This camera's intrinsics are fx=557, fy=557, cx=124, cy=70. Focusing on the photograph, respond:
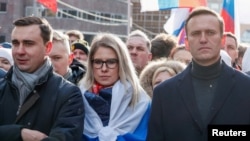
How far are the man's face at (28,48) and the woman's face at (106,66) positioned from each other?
505 millimetres

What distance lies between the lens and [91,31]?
46.7m

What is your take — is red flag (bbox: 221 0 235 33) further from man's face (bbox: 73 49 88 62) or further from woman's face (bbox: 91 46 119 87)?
woman's face (bbox: 91 46 119 87)

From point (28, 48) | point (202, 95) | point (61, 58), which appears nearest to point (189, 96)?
point (202, 95)

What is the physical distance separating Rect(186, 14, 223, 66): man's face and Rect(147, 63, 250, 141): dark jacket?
141 millimetres

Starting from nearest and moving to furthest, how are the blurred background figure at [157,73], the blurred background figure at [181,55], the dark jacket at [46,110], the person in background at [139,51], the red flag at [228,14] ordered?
the dark jacket at [46,110], the blurred background figure at [157,73], the blurred background figure at [181,55], the person in background at [139,51], the red flag at [228,14]

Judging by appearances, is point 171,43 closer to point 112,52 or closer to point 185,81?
point 112,52

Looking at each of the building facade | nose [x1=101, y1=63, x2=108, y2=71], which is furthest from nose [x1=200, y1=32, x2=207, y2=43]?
the building facade

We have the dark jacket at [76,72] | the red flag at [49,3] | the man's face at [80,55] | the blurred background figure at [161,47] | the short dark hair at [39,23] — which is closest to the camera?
the short dark hair at [39,23]

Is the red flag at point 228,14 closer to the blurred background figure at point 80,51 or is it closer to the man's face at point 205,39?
the blurred background figure at point 80,51

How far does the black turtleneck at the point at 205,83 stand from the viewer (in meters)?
3.64

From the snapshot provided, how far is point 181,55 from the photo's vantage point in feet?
20.0

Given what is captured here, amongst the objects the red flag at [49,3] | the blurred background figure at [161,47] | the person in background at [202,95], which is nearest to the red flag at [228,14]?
the blurred background figure at [161,47]

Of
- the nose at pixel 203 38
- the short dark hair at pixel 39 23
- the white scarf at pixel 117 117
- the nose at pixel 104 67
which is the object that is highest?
the short dark hair at pixel 39 23

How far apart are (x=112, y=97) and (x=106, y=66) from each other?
0.26 metres
